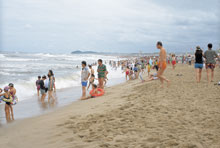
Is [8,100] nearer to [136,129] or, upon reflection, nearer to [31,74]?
[136,129]

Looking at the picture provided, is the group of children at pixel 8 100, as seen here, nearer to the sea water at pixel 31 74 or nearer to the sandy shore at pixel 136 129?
A: the sandy shore at pixel 136 129

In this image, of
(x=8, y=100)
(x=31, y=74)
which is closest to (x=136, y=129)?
(x=8, y=100)

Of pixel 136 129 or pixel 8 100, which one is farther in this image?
pixel 8 100

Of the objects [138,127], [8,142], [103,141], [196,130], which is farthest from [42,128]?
[196,130]

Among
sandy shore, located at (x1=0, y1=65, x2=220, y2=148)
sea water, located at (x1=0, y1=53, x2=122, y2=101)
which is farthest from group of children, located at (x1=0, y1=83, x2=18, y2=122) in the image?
sea water, located at (x1=0, y1=53, x2=122, y2=101)

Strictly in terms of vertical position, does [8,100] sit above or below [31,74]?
below

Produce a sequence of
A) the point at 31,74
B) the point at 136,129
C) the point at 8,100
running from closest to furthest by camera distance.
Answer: the point at 136,129
the point at 8,100
the point at 31,74

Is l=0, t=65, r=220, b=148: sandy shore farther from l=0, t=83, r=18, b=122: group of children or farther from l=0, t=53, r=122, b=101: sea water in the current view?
l=0, t=53, r=122, b=101: sea water

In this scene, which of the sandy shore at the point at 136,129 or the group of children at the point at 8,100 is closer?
the sandy shore at the point at 136,129

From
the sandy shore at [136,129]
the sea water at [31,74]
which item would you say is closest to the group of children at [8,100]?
the sandy shore at [136,129]

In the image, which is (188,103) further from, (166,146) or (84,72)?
(84,72)

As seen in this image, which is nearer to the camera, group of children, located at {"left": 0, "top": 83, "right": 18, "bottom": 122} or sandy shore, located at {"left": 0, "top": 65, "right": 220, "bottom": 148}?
sandy shore, located at {"left": 0, "top": 65, "right": 220, "bottom": 148}

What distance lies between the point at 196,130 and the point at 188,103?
196 cm

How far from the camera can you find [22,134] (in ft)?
14.8
